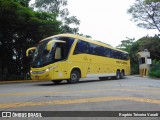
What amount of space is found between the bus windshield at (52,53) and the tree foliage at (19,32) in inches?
297

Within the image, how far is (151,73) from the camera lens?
102 feet

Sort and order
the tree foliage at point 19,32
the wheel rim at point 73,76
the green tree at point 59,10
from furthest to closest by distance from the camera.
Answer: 1. the green tree at point 59,10
2. the tree foliage at point 19,32
3. the wheel rim at point 73,76

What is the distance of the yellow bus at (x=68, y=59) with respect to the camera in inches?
635

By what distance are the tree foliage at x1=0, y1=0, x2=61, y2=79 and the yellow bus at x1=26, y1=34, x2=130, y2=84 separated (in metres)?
5.78

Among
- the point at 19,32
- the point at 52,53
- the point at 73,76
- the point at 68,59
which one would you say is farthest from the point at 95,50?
the point at 19,32

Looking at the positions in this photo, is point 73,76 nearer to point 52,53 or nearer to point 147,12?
point 52,53

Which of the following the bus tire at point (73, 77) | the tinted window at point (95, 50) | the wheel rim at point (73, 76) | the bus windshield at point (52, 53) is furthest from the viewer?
the tinted window at point (95, 50)

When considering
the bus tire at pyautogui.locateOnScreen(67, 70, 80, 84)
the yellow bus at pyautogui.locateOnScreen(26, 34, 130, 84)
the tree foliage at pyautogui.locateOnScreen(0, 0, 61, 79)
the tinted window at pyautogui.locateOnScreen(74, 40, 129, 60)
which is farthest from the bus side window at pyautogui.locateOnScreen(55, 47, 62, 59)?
the tree foliage at pyautogui.locateOnScreen(0, 0, 61, 79)

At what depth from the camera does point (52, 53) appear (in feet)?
52.8

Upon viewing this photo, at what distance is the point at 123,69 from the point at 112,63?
3236mm

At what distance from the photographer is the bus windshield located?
52.8 feet

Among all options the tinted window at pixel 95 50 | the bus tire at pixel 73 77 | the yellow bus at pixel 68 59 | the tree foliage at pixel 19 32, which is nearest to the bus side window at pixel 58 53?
the yellow bus at pixel 68 59

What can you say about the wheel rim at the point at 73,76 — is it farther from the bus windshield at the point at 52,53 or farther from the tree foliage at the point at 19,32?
the tree foliage at the point at 19,32

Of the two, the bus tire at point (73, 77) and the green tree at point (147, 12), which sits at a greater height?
the green tree at point (147, 12)
